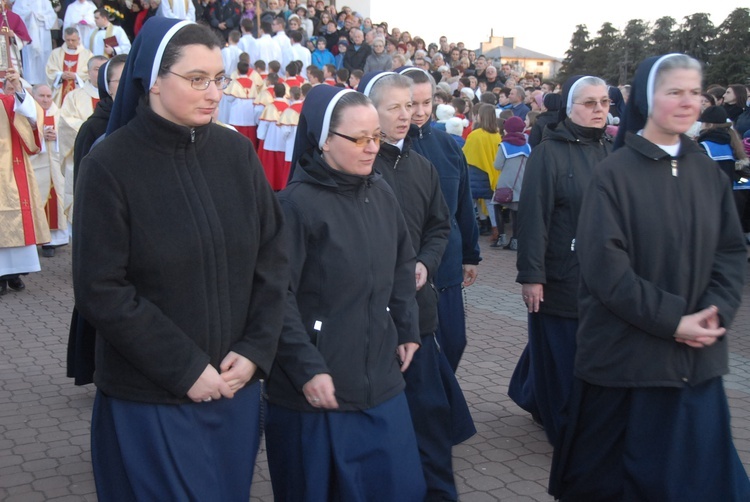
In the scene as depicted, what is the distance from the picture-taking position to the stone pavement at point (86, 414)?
4391 millimetres

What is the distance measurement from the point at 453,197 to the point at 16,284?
5685mm

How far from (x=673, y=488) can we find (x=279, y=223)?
1.78m

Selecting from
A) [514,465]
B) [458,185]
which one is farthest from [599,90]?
[514,465]

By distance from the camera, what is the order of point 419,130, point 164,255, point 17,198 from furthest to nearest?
point 17,198 < point 419,130 < point 164,255

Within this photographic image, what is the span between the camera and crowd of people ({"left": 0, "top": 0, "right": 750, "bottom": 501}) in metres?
2.58

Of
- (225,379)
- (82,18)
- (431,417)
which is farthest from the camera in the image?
(82,18)

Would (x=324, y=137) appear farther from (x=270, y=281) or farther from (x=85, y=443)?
(x=85, y=443)

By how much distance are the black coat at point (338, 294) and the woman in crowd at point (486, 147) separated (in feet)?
29.0

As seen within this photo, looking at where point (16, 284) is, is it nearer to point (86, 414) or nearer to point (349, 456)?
point (86, 414)

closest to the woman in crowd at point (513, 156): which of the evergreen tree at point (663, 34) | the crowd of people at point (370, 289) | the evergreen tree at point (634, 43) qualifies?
the crowd of people at point (370, 289)

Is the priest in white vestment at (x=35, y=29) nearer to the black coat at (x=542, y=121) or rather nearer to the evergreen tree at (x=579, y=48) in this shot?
the black coat at (x=542, y=121)

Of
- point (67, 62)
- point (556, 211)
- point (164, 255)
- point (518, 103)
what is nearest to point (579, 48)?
point (518, 103)

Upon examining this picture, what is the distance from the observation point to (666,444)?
3346 millimetres

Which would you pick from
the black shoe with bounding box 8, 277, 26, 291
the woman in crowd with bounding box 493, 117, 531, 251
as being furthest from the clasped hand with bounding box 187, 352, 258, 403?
the woman in crowd with bounding box 493, 117, 531, 251
